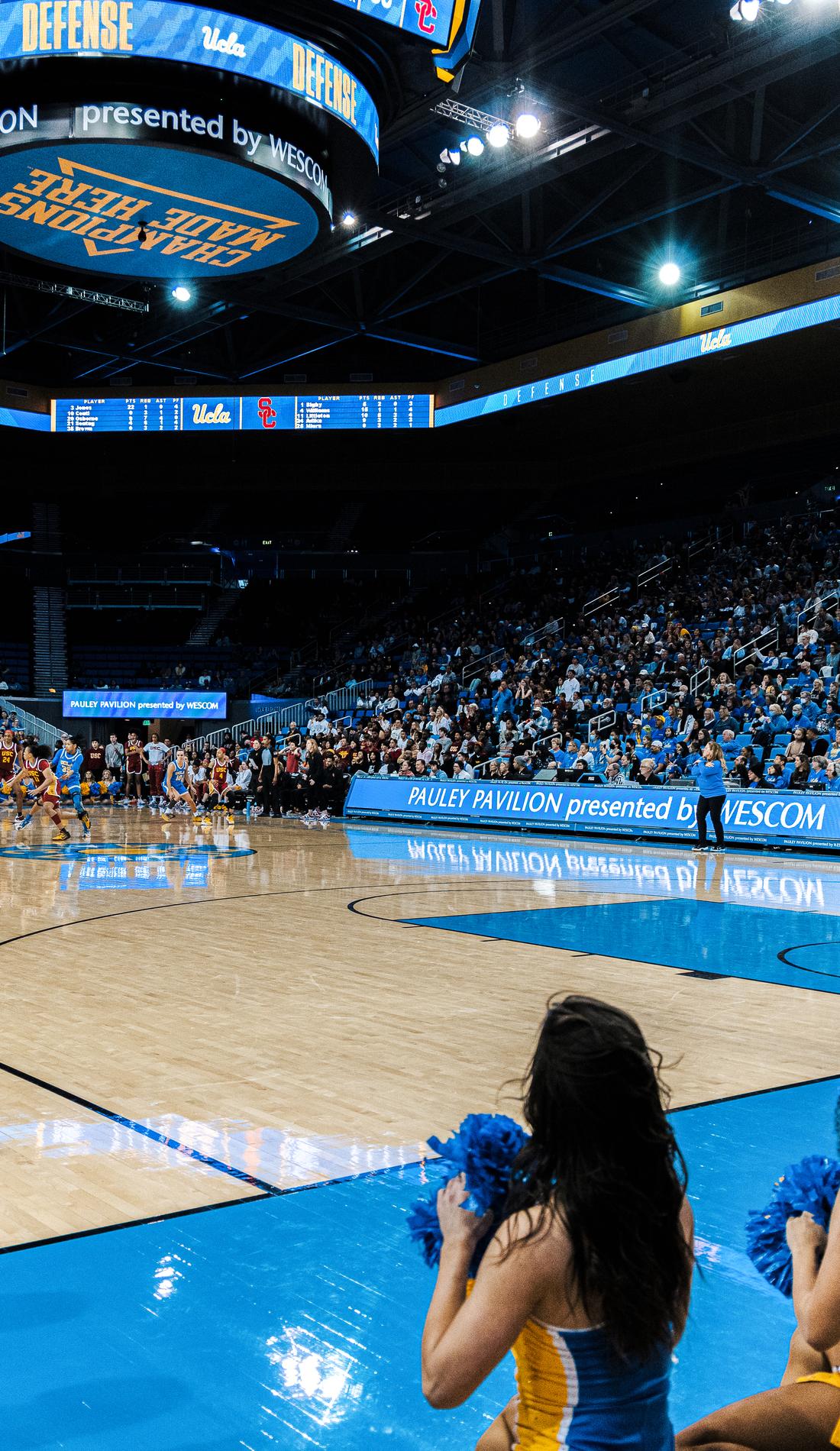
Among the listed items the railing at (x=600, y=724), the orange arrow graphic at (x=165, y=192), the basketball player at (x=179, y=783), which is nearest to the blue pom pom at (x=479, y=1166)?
the orange arrow graphic at (x=165, y=192)

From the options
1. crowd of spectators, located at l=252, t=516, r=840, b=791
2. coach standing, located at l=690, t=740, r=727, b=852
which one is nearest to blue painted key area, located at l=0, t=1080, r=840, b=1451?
coach standing, located at l=690, t=740, r=727, b=852

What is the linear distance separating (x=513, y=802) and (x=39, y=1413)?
19677 millimetres

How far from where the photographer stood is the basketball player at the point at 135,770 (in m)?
31.0

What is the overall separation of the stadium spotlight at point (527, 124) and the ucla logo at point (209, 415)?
16984mm

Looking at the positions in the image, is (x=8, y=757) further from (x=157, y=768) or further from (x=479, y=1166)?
(x=479, y=1166)

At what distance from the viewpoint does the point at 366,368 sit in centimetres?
3356

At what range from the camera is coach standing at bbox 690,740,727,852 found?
1700 cm

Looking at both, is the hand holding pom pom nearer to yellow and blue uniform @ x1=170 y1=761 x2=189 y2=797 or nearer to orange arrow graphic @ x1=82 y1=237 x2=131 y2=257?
orange arrow graphic @ x1=82 y1=237 x2=131 y2=257

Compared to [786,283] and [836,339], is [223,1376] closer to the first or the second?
[786,283]

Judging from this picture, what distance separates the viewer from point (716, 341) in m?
24.4

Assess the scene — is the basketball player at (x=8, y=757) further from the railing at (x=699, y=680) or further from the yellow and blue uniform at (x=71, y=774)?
the railing at (x=699, y=680)

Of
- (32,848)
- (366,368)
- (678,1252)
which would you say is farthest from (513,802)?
(678,1252)

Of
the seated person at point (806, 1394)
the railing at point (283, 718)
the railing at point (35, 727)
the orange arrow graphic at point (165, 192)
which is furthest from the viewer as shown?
the railing at point (35, 727)

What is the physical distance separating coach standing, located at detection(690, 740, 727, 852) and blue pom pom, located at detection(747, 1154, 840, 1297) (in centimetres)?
1472
